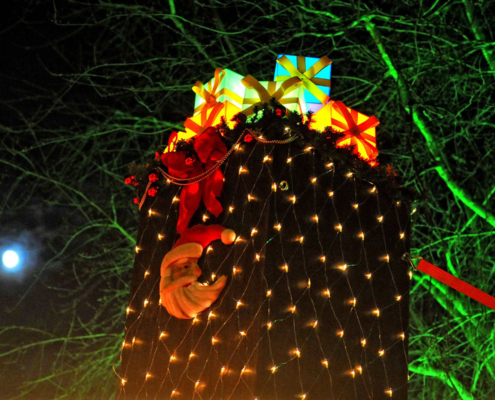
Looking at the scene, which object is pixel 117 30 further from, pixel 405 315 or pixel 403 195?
pixel 405 315

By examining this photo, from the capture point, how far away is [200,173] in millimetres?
3615

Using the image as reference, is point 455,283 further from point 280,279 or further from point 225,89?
point 225,89

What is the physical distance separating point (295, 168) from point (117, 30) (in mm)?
4069

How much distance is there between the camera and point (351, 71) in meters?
7.30

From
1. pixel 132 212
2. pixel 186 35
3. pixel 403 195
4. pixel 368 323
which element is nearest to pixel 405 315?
pixel 368 323

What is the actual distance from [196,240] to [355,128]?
3.88ft

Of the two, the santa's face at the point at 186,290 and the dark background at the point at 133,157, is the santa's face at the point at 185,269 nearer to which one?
the santa's face at the point at 186,290

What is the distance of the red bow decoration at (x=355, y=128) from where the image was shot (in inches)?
143

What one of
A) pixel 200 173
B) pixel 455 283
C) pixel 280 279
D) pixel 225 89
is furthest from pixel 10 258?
pixel 455 283

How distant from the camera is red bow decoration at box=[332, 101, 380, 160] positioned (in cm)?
364

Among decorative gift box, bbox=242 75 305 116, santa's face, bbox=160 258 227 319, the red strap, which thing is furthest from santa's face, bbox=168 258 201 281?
the red strap

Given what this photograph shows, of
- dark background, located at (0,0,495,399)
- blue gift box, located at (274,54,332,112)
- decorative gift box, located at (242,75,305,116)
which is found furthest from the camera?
A: dark background, located at (0,0,495,399)

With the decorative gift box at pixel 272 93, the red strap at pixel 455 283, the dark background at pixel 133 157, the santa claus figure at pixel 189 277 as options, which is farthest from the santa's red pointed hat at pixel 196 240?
the dark background at pixel 133 157

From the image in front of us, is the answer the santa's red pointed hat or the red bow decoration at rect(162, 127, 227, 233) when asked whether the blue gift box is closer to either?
the red bow decoration at rect(162, 127, 227, 233)
